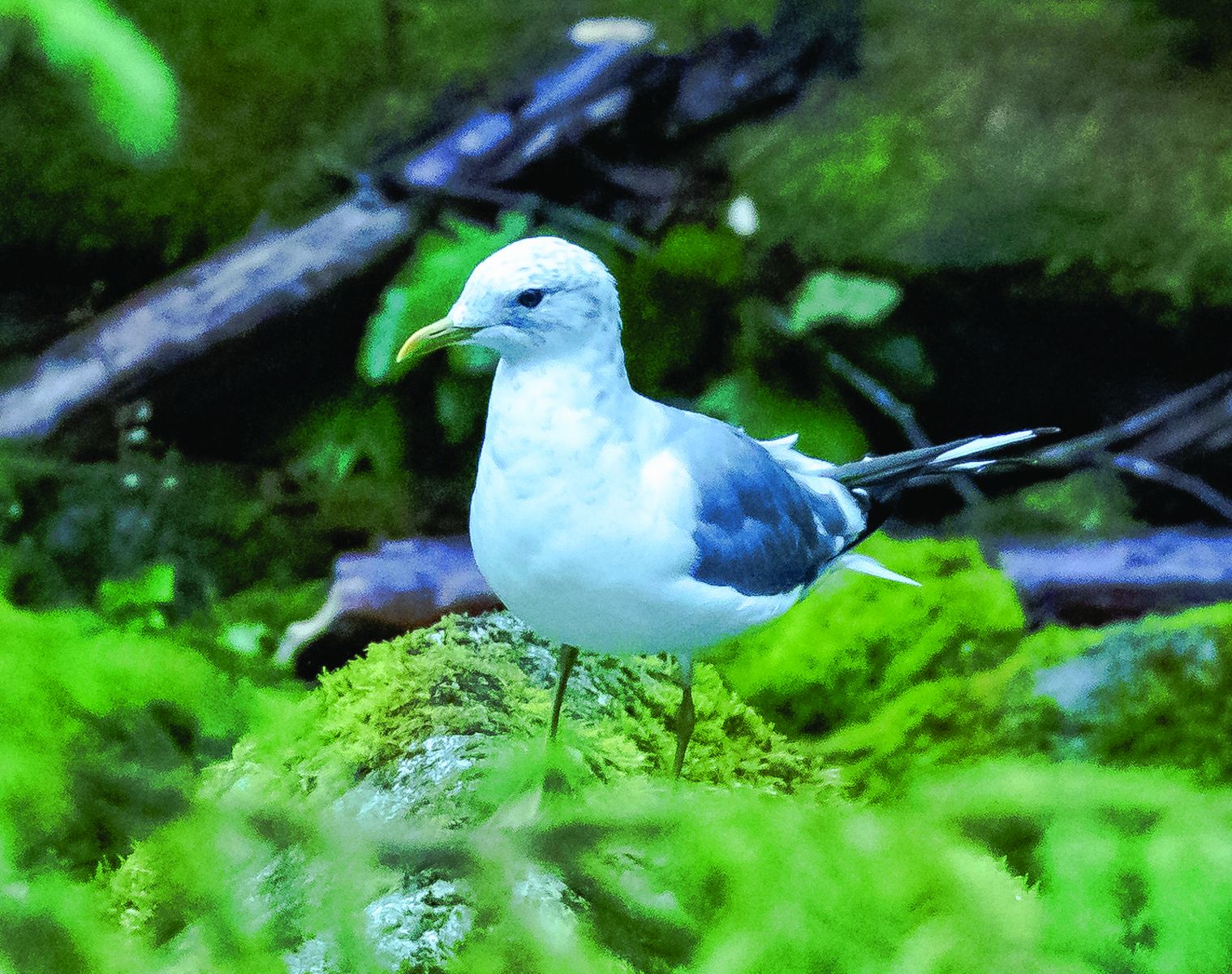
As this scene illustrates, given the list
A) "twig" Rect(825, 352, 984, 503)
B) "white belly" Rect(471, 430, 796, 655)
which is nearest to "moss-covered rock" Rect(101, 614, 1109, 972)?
"white belly" Rect(471, 430, 796, 655)

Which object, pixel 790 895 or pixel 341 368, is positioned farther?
pixel 341 368

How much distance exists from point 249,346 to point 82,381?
446 millimetres

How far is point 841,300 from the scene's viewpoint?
2.73 m

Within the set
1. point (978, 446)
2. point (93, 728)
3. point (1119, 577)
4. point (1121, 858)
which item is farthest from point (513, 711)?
point (1119, 577)

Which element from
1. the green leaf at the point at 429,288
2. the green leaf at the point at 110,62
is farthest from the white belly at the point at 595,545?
the green leaf at the point at 429,288

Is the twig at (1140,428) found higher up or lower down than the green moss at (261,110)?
lower down

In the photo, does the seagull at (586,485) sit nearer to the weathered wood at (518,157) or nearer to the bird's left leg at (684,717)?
the bird's left leg at (684,717)

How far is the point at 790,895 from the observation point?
63 cm

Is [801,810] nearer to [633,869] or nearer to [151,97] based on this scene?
[633,869]

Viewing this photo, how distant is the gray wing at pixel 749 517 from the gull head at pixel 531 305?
0.26 m

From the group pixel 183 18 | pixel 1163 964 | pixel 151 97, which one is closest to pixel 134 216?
pixel 183 18

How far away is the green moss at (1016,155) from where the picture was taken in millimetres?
2732

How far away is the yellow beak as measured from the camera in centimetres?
129

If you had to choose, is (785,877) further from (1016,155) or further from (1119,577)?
(1016,155)
